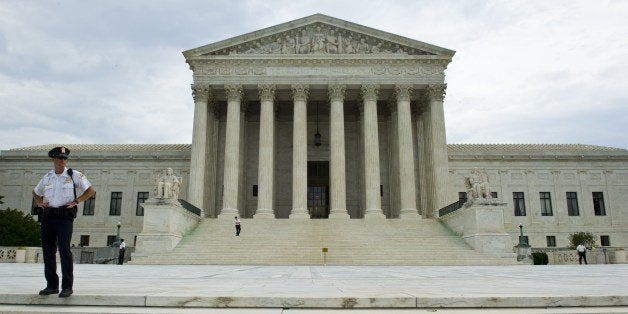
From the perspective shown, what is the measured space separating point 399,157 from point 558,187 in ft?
61.6

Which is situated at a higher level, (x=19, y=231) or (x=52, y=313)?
(x=19, y=231)

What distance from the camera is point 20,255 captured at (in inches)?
1094

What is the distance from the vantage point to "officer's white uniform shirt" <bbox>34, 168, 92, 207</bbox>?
745 cm

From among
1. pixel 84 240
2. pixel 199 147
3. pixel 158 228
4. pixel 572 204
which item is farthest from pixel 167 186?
pixel 572 204

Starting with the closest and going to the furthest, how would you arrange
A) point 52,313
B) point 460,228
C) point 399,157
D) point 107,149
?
point 52,313
point 460,228
point 399,157
point 107,149

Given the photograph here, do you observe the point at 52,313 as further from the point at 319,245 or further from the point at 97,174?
the point at 97,174

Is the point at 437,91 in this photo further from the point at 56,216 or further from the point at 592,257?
the point at 56,216

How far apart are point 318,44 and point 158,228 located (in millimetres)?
20709

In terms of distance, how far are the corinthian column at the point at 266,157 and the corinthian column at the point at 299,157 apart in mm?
1829

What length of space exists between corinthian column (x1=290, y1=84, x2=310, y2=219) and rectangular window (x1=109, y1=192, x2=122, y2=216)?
63.1 ft

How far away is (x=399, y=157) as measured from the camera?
135 ft

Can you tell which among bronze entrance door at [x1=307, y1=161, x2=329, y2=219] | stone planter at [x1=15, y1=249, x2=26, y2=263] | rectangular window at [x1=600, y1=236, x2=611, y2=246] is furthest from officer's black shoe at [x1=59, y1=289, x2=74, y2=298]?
rectangular window at [x1=600, y1=236, x2=611, y2=246]

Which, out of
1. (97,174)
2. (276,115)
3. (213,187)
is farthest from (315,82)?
(97,174)

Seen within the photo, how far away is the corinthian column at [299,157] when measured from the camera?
38.9 metres
